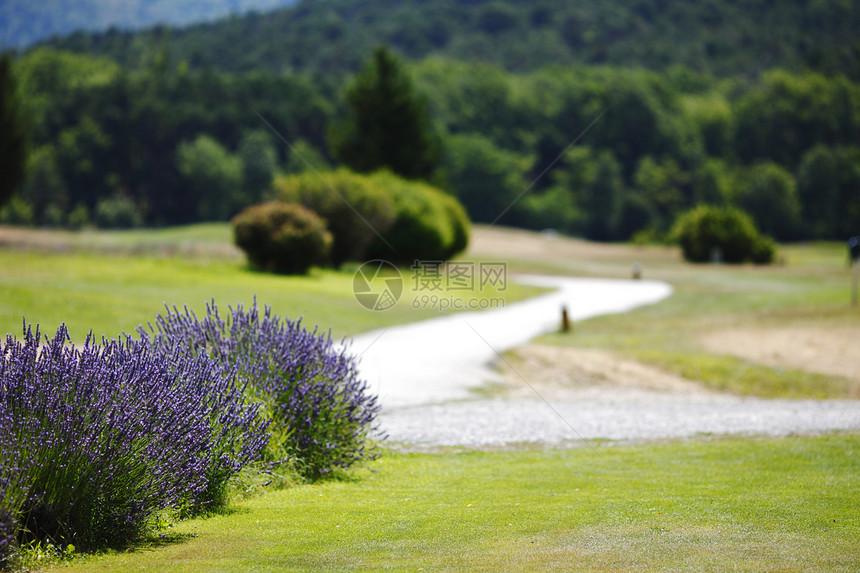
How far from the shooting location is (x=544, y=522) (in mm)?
6570

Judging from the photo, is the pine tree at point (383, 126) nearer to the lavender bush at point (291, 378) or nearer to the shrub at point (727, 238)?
the shrub at point (727, 238)

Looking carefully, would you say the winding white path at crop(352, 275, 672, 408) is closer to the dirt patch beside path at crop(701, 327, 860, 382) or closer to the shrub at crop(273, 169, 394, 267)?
the dirt patch beside path at crop(701, 327, 860, 382)

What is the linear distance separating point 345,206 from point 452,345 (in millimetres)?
17575

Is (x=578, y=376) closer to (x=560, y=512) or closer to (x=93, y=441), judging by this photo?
(x=560, y=512)

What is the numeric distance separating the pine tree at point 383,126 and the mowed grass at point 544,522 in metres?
47.1

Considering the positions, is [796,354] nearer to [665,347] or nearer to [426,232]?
[665,347]

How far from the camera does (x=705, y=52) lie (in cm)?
19475

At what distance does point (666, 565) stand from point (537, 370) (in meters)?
12.4

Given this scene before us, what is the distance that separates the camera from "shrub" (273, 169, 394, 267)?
36.8 metres

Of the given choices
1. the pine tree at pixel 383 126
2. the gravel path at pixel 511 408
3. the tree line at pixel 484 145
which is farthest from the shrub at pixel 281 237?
the tree line at pixel 484 145

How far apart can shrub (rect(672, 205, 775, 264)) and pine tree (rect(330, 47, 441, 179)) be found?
17997 mm

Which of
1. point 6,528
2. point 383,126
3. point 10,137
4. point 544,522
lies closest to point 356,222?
point 10,137

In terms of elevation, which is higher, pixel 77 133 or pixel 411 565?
pixel 77 133

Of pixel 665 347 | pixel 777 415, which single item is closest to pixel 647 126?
pixel 665 347
